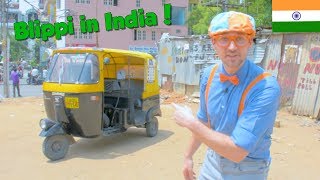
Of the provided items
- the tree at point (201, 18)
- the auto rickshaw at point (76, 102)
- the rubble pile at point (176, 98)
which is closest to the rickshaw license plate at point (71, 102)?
the auto rickshaw at point (76, 102)

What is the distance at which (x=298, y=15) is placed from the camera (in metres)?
9.84

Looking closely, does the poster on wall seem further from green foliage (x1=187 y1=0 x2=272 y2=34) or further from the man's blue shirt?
green foliage (x1=187 y1=0 x2=272 y2=34)

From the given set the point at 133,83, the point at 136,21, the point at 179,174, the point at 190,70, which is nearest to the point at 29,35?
the point at 136,21

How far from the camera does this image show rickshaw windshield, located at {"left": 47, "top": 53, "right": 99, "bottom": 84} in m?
7.09

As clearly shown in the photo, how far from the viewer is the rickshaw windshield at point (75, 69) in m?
7.09

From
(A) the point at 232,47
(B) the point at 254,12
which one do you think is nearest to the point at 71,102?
(A) the point at 232,47

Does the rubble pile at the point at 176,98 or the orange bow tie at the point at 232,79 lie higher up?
the orange bow tie at the point at 232,79

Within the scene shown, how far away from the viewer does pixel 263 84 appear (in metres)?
2.06

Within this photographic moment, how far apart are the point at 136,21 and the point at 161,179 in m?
28.1

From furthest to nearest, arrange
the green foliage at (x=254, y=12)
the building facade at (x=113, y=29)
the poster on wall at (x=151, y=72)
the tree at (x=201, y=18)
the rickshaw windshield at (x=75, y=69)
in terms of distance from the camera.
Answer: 1. the tree at (x=201, y=18)
2. the building facade at (x=113, y=29)
3. the green foliage at (x=254, y=12)
4. the poster on wall at (x=151, y=72)
5. the rickshaw windshield at (x=75, y=69)

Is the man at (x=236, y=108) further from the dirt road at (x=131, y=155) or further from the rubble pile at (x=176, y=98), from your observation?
the rubble pile at (x=176, y=98)

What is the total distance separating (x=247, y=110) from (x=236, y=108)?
8 cm

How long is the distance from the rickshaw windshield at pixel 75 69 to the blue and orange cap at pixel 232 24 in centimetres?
514

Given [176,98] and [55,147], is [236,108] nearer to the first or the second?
[55,147]
